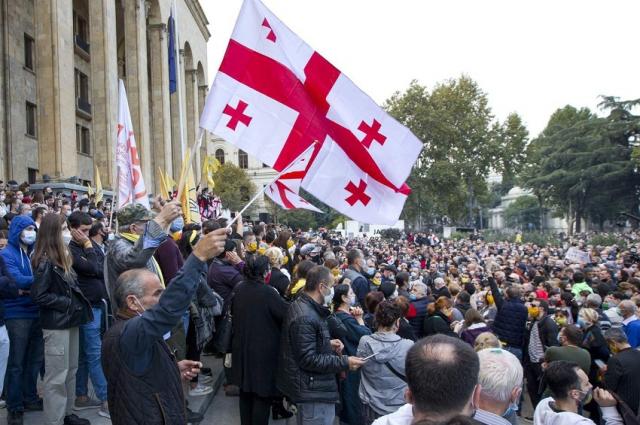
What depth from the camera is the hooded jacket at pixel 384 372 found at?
4500 mm

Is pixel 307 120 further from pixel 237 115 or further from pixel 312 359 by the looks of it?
pixel 312 359

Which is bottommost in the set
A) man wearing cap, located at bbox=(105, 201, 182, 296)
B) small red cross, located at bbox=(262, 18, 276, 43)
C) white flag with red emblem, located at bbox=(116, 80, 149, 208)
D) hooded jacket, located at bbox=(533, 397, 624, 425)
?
hooded jacket, located at bbox=(533, 397, 624, 425)

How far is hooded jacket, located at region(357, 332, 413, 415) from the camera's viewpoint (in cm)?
450

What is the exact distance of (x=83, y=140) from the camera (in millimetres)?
29094

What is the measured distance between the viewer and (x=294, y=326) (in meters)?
4.42

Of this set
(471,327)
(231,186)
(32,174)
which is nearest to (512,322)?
(471,327)

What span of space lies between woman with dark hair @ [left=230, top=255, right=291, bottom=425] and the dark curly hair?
32.8 inches

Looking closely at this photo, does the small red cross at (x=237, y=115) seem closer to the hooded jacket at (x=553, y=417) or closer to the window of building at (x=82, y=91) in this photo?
the hooded jacket at (x=553, y=417)

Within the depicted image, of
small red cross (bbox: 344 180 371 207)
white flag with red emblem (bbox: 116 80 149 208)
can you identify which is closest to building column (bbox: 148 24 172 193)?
white flag with red emblem (bbox: 116 80 149 208)

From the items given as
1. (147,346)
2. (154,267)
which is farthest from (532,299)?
(147,346)

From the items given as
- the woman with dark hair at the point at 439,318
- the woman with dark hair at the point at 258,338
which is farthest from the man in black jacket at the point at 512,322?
the woman with dark hair at the point at 258,338

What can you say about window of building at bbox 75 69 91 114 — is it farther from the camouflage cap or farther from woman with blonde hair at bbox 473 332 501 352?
woman with blonde hair at bbox 473 332 501 352

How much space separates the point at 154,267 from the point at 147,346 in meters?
1.84

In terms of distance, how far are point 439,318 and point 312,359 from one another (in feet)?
9.69
